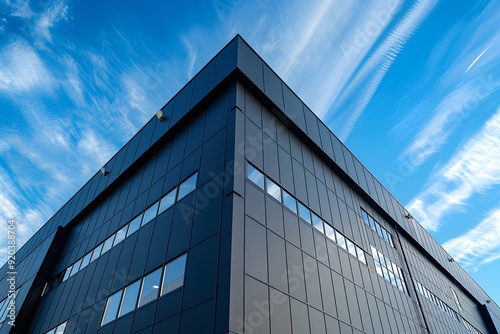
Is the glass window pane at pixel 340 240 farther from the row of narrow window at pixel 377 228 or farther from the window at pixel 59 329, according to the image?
the window at pixel 59 329

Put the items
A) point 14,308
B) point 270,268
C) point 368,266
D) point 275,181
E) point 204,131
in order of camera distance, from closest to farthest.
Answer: point 270,268, point 275,181, point 204,131, point 368,266, point 14,308

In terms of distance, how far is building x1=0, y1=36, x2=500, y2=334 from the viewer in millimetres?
9500

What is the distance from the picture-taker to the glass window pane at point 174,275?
10113 millimetres

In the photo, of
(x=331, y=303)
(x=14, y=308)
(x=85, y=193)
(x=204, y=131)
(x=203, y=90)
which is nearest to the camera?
(x=331, y=303)

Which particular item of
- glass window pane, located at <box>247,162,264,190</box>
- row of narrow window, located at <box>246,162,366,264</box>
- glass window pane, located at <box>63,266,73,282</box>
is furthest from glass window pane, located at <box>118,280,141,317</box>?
glass window pane, located at <box>63,266,73,282</box>

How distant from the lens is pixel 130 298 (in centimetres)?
1185

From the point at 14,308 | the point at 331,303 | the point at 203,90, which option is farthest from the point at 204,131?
the point at 14,308

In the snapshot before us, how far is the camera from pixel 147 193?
1564cm

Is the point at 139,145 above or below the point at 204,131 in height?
above

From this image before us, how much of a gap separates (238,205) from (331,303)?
5.79m

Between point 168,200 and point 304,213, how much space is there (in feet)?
20.6

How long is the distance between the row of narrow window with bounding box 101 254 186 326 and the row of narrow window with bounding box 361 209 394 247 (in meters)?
13.5

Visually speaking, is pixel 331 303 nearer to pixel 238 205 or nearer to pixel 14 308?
pixel 238 205

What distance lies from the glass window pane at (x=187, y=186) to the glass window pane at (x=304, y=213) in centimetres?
493
